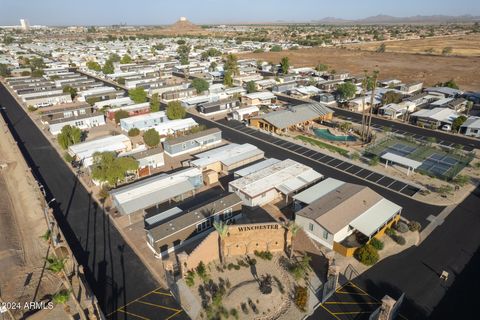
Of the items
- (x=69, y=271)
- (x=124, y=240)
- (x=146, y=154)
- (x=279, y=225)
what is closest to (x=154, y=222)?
(x=124, y=240)

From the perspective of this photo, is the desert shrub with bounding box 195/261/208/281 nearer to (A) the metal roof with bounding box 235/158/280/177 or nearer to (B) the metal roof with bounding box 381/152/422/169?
(A) the metal roof with bounding box 235/158/280/177

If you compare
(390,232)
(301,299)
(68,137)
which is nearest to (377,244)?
(390,232)

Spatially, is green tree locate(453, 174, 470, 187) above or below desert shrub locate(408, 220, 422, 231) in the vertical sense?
above

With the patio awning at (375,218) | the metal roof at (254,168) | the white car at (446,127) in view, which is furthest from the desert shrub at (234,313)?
the white car at (446,127)

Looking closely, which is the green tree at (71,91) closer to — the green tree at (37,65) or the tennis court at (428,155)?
the green tree at (37,65)

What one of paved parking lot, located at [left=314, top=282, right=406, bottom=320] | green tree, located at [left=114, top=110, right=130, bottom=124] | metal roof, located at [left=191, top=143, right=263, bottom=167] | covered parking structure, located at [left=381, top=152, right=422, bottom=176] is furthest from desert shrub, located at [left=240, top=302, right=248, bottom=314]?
green tree, located at [left=114, top=110, right=130, bottom=124]

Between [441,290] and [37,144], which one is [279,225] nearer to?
[441,290]
